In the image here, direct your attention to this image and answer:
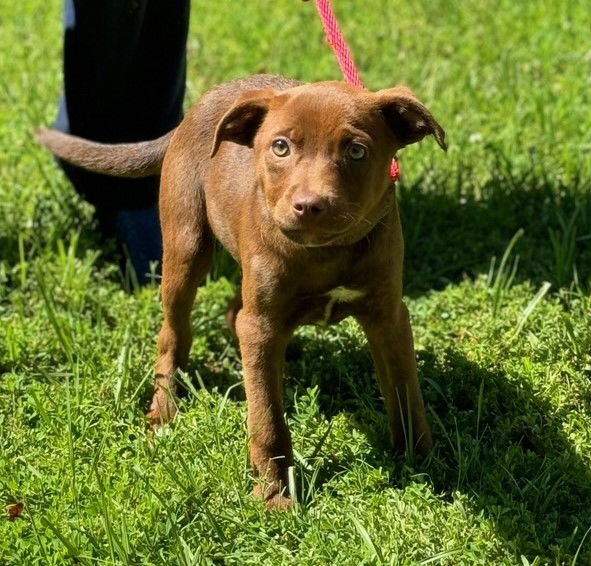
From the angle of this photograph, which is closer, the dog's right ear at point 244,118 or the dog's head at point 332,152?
the dog's head at point 332,152

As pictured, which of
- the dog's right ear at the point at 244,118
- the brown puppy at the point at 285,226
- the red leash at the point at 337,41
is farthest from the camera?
the red leash at the point at 337,41

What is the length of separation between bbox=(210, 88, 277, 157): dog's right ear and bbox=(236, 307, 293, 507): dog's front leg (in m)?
0.55

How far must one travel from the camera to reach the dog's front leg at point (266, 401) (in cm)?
366

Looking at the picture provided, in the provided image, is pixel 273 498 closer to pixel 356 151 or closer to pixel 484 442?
pixel 484 442

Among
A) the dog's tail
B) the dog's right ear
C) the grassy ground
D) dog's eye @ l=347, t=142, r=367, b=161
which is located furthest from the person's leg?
dog's eye @ l=347, t=142, r=367, b=161

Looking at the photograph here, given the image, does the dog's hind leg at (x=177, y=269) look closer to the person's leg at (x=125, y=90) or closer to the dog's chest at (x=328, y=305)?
the dog's chest at (x=328, y=305)

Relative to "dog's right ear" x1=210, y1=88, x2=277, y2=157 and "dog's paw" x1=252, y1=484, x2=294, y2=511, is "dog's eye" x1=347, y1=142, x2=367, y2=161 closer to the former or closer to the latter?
"dog's right ear" x1=210, y1=88, x2=277, y2=157

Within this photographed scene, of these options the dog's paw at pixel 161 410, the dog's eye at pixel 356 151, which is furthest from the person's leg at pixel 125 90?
the dog's eye at pixel 356 151

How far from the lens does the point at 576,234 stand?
207 inches

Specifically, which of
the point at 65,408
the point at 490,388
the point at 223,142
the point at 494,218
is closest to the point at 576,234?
the point at 494,218

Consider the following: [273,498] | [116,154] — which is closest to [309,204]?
[273,498]

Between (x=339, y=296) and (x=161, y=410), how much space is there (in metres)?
0.99

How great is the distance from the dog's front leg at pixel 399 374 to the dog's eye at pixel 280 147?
64 centimetres

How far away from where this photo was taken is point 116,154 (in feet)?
14.7
